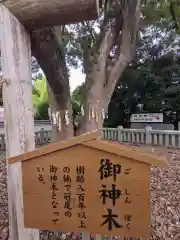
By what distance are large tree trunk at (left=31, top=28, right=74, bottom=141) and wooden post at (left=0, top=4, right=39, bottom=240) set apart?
0.40 meters

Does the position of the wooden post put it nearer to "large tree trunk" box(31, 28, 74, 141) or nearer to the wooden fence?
"large tree trunk" box(31, 28, 74, 141)

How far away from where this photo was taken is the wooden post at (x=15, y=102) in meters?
1.75

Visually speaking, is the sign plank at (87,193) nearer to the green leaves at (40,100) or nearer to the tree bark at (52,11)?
the tree bark at (52,11)

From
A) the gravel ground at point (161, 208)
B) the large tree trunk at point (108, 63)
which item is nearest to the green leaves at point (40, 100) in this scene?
the gravel ground at point (161, 208)

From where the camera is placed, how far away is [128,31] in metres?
3.77

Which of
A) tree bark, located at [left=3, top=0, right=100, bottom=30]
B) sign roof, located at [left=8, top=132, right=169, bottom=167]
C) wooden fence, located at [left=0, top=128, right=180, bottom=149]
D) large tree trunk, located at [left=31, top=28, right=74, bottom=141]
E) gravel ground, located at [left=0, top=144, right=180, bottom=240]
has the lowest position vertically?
gravel ground, located at [left=0, top=144, right=180, bottom=240]

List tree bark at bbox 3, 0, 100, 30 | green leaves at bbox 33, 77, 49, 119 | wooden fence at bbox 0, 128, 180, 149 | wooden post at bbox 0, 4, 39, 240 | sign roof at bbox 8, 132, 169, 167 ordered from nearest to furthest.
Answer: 1. sign roof at bbox 8, 132, 169, 167
2. tree bark at bbox 3, 0, 100, 30
3. wooden post at bbox 0, 4, 39, 240
4. wooden fence at bbox 0, 128, 180, 149
5. green leaves at bbox 33, 77, 49, 119

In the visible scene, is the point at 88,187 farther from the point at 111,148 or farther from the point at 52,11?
the point at 52,11

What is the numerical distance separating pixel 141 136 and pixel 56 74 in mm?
7028

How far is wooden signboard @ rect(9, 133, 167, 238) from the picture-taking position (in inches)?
52.7

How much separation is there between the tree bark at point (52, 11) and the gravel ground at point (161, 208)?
92 centimetres

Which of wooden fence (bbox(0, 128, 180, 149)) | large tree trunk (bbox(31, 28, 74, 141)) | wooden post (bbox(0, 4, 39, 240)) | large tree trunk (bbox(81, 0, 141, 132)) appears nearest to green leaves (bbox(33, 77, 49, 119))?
wooden fence (bbox(0, 128, 180, 149))

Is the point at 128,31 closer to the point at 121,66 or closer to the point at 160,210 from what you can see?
the point at 121,66

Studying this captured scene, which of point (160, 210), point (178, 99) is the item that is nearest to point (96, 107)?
point (160, 210)
